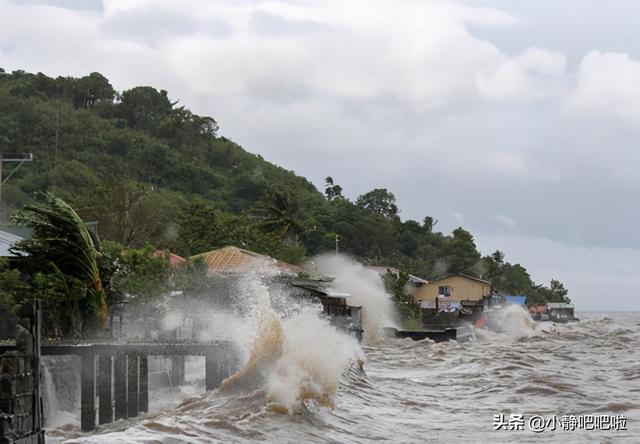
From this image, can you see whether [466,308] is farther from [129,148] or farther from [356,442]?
[356,442]

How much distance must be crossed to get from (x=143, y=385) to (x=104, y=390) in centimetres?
239

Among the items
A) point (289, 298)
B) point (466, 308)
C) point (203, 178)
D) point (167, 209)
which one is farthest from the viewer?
point (203, 178)

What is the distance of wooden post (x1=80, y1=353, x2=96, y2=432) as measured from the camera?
2848 cm

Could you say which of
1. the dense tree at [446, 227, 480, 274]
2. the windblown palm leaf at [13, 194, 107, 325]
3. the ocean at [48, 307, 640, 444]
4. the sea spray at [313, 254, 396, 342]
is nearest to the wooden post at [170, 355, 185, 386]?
the ocean at [48, 307, 640, 444]

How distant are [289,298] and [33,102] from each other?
298ft

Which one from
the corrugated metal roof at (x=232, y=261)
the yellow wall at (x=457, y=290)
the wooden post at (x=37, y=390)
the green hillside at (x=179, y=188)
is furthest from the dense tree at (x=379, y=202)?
the wooden post at (x=37, y=390)

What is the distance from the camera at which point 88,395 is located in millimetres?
28578

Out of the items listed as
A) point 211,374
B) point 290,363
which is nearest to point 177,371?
point 211,374

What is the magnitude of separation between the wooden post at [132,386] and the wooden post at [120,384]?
216 mm

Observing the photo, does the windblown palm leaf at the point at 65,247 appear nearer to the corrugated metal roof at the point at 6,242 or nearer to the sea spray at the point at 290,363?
the corrugated metal roof at the point at 6,242

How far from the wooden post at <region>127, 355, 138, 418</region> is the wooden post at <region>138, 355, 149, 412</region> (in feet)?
0.80

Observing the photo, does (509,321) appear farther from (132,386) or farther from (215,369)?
(132,386)

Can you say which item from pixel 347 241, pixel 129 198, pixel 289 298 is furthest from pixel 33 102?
pixel 289 298

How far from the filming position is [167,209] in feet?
299
